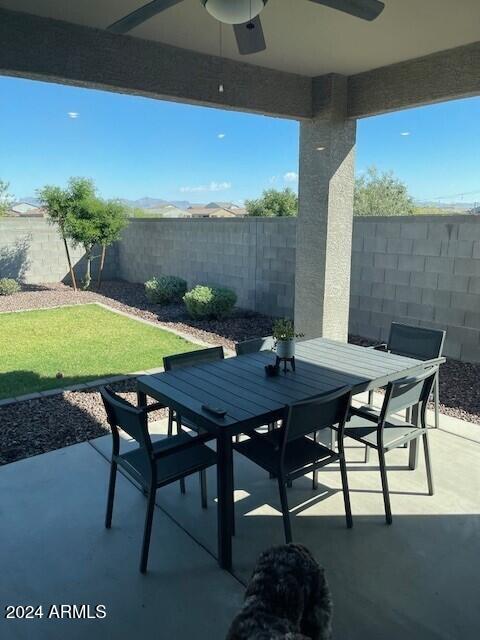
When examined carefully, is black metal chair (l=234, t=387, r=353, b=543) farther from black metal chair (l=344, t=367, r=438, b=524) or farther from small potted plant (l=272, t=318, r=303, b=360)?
small potted plant (l=272, t=318, r=303, b=360)

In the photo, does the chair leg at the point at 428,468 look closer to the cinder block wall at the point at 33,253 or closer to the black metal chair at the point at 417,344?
the black metal chair at the point at 417,344

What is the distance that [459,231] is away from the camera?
512 cm

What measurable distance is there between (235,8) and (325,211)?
279 cm

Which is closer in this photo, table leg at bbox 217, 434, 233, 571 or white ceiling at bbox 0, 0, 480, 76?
table leg at bbox 217, 434, 233, 571

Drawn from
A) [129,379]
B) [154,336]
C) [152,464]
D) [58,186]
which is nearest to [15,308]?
[58,186]

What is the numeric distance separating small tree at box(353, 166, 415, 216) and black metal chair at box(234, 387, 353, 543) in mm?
19099

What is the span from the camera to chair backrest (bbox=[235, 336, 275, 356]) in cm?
343

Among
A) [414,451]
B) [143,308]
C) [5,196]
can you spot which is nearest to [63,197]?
[143,308]

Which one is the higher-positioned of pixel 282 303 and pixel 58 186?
pixel 58 186

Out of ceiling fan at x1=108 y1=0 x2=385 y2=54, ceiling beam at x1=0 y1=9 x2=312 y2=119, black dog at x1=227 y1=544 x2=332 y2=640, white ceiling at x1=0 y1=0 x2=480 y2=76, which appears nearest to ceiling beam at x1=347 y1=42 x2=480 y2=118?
white ceiling at x1=0 y1=0 x2=480 y2=76

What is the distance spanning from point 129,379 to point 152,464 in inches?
115

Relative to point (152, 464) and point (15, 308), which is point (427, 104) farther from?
point (15, 308)

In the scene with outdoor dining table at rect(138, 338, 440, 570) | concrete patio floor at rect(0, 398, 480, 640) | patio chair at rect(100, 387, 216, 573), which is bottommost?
concrete patio floor at rect(0, 398, 480, 640)

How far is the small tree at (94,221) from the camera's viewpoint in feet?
33.2
